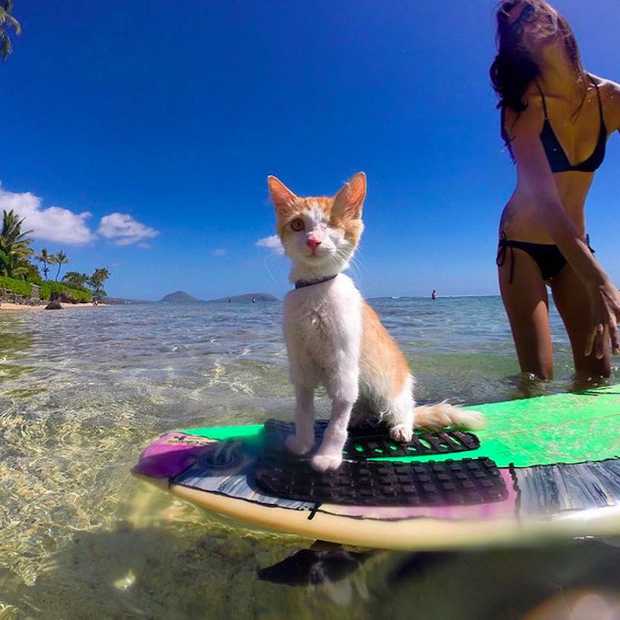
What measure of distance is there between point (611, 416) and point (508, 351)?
5.25 m

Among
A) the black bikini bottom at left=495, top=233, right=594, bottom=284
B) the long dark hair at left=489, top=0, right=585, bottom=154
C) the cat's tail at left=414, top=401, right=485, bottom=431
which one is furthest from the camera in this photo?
the black bikini bottom at left=495, top=233, right=594, bottom=284

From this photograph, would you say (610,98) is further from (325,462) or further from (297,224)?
(325,462)

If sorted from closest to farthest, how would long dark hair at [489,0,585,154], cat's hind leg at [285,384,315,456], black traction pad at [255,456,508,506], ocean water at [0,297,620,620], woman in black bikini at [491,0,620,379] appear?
1. ocean water at [0,297,620,620]
2. black traction pad at [255,456,508,506]
3. cat's hind leg at [285,384,315,456]
4. woman in black bikini at [491,0,620,379]
5. long dark hair at [489,0,585,154]

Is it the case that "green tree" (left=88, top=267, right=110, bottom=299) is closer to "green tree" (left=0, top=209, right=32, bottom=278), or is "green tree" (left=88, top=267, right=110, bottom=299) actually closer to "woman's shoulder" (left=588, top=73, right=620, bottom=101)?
"green tree" (left=0, top=209, right=32, bottom=278)

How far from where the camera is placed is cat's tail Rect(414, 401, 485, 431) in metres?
2.51

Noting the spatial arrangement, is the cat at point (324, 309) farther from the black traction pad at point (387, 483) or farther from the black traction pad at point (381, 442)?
the black traction pad at point (381, 442)

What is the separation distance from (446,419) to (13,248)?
68.0 metres

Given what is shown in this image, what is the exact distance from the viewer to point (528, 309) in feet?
12.7

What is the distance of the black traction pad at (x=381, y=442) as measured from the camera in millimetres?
2086

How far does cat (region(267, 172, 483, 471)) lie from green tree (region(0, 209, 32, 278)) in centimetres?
6605

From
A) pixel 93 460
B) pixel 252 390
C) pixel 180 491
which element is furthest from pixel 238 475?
pixel 252 390

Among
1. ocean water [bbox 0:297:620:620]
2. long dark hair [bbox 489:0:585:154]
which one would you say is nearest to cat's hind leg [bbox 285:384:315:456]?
ocean water [bbox 0:297:620:620]

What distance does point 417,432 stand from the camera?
239 cm

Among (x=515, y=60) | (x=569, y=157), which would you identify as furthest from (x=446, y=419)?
(x=515, y=60)
